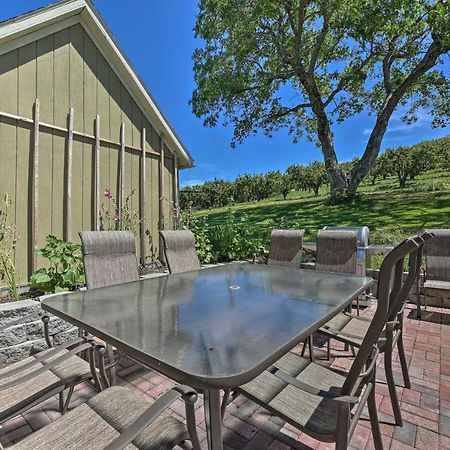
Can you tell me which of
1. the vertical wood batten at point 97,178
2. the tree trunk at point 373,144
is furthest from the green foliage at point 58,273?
the tree trunk at point 373,144

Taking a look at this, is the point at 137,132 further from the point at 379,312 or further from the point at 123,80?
the point at 379,312

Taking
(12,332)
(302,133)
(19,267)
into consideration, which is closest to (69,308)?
(12,332)

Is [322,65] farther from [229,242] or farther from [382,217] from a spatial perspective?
[229,242]

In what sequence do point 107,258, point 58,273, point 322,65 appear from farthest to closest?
point 322,65, point 58,273, point 107,258

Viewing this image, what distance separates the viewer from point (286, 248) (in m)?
4.09


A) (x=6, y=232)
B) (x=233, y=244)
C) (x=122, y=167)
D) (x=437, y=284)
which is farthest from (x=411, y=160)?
(x=6, y=232)

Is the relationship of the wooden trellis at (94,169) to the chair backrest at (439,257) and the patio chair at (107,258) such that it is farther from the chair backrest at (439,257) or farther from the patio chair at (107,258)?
the chair backrest at (439,257)

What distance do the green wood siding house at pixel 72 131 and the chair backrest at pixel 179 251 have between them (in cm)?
219

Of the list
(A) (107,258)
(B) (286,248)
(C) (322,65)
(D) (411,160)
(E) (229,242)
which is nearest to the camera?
(A) (107,258)

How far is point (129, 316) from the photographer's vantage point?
1720mm

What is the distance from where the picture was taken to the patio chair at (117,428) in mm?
1114

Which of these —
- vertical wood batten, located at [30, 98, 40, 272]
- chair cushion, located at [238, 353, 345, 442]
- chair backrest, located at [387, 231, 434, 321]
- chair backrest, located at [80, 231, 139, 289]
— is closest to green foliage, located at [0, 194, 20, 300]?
vertical wood batten, located at [30, 98, 40, 272]

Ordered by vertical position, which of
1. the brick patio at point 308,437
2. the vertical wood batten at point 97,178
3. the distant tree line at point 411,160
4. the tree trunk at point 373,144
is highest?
the distant tree line at point 411,160

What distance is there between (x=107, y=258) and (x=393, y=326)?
2.42 metres
